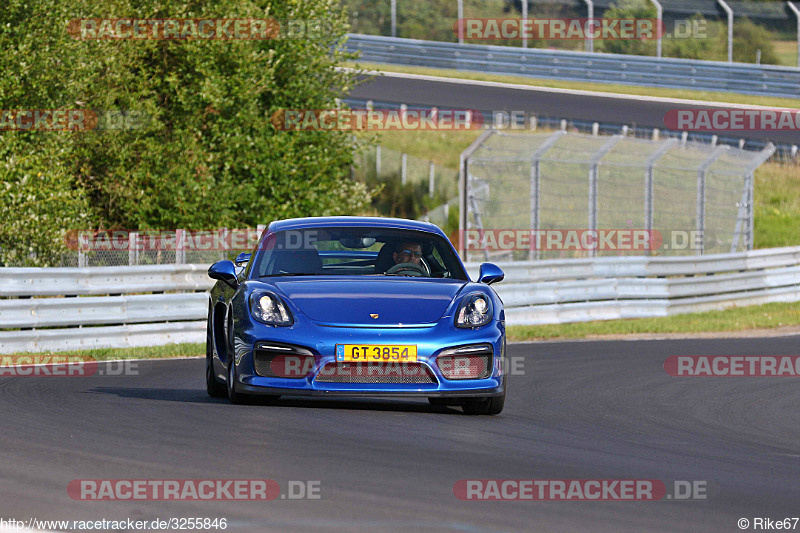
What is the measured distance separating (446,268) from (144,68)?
16.4m

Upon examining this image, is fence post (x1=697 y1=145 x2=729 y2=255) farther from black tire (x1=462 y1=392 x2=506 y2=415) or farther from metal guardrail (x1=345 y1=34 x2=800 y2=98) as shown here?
black tire (x1=462 y1=392 x2=506 y2=415)

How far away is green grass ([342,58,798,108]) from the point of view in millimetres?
35719

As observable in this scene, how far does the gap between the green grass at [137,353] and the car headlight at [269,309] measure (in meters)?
5.56

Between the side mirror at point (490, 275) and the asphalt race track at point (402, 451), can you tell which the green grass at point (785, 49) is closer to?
the asphalt race track at point (402, 451)

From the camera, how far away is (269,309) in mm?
8758

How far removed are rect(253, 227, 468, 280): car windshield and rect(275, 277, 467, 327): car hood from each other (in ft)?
1.33

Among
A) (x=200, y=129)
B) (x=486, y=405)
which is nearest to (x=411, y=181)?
(x=200, y=129)

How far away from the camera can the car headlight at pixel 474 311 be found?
8766 millimetres

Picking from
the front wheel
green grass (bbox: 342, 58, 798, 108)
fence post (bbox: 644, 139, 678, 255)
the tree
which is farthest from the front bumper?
green grass (bbox: 342, 58, 798, 108)

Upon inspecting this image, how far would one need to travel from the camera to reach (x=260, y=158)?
25.0 m

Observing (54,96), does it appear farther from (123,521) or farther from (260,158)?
(123,521)

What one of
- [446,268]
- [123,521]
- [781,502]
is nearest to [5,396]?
[446,268]

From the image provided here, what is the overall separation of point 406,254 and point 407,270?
163 mm

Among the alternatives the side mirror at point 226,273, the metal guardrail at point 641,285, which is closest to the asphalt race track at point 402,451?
the side mirror at point 226,273
